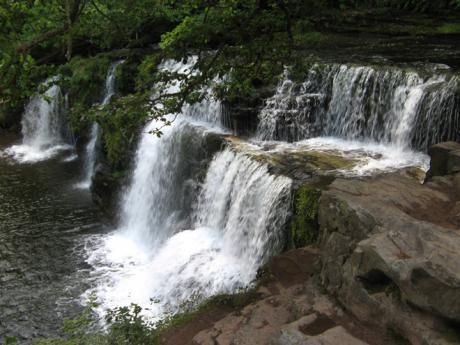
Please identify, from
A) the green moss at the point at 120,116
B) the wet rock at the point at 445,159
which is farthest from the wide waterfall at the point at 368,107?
the green moss at the point at 120,116

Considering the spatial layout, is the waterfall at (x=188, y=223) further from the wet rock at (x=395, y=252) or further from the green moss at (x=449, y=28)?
the green moss at (x=449, y=28)

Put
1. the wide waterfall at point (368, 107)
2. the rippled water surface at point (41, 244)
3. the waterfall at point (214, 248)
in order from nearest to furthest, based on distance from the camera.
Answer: the waterfall at point (214, 248)
the rippled water surface at point (41, 244)
the wide waterfall at point (368, 107)

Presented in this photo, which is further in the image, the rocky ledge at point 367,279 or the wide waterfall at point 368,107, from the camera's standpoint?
the wide waterfall at point 368,107

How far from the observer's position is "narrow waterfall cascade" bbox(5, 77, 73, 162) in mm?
23000

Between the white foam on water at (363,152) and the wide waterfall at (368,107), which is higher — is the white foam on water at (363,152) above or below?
below

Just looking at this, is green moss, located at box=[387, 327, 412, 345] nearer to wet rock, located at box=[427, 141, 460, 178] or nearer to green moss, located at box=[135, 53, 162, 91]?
wet rock, located at box=[427, 141, 460, 178]

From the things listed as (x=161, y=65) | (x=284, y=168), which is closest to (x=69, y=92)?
(x=161, y=65)

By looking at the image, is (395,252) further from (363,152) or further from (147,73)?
(147,73)

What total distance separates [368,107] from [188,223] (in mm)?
5491

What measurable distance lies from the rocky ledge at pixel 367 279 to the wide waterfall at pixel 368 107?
3.27 metres

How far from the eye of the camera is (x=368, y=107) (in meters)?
A: 12.8

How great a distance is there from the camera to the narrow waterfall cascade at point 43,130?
75.5 ft

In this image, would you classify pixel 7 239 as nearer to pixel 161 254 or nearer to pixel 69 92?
pixel 161 254

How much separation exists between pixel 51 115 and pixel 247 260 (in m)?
16.3
